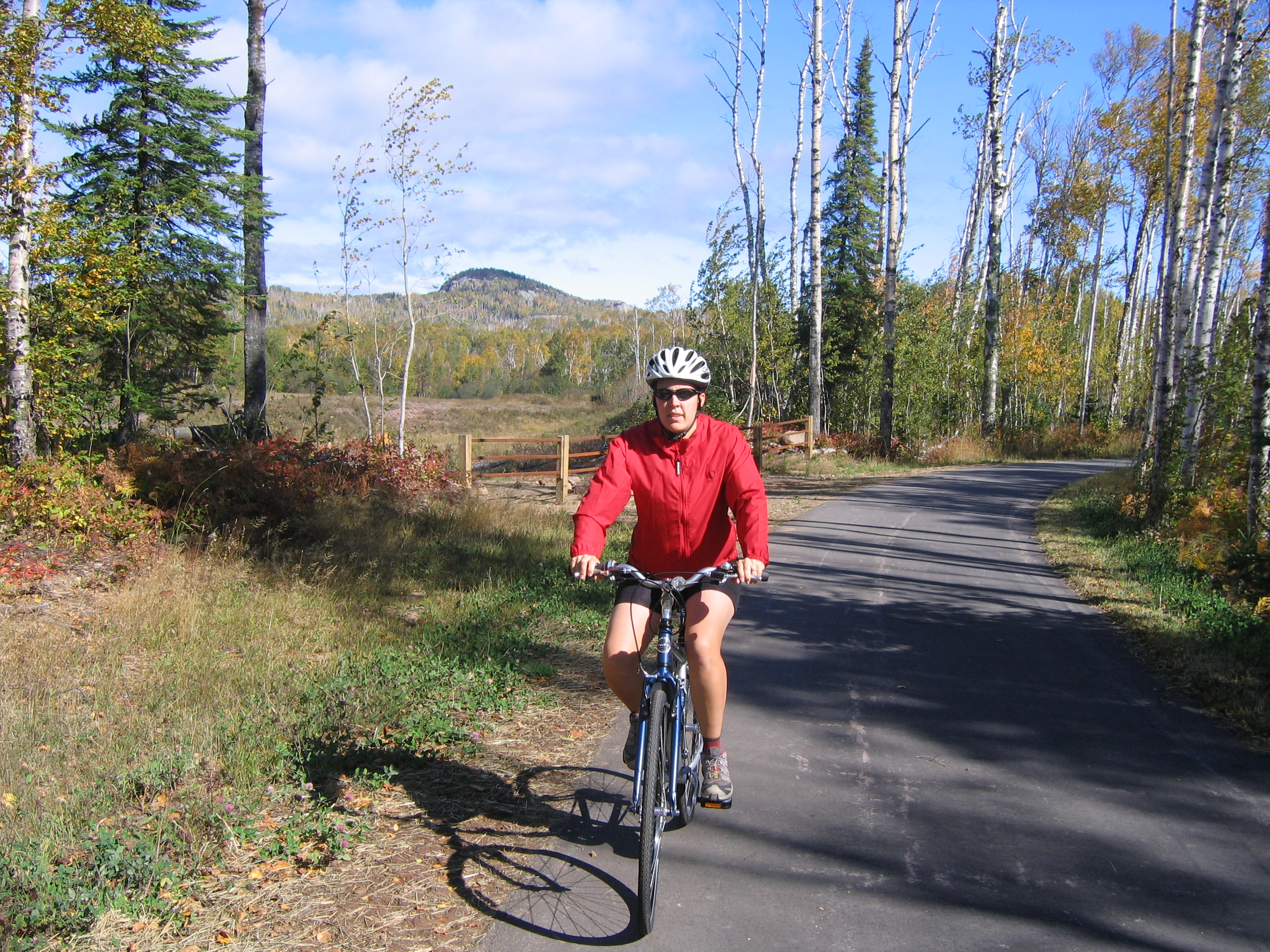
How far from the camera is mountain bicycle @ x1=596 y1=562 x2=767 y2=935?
3.31 metres

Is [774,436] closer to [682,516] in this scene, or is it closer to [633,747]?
[682,516]

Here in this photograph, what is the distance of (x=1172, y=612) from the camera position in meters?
8.28

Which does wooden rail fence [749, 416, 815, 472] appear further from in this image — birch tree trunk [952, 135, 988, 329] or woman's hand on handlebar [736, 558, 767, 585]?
woman's hand on handlebar [736, 558, 767, 585]

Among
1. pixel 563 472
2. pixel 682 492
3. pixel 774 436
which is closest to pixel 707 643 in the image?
pixel 682 492

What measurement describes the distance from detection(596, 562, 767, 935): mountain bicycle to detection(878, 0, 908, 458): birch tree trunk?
24.7 meters

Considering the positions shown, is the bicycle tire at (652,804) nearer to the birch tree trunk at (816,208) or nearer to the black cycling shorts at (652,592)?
the black cycling shorts at (652,592)

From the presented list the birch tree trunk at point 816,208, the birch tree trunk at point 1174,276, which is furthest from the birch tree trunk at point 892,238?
the birch tree trunk at point 1174,276

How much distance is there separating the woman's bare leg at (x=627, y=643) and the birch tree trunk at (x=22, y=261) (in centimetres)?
809

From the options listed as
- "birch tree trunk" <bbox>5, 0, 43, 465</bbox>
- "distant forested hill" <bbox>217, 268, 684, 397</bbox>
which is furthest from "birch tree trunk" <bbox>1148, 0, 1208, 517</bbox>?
"birch tree trunk" <bbox>5, 0, 43, 465</bbox>

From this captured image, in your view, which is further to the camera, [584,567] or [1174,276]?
[1174,276]

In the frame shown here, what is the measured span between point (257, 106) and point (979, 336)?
27.1 metres

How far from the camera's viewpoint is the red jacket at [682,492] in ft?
13.0

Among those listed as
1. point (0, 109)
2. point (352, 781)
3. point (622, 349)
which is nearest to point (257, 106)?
point (0, 109)

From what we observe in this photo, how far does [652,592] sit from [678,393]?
0.90 meters
